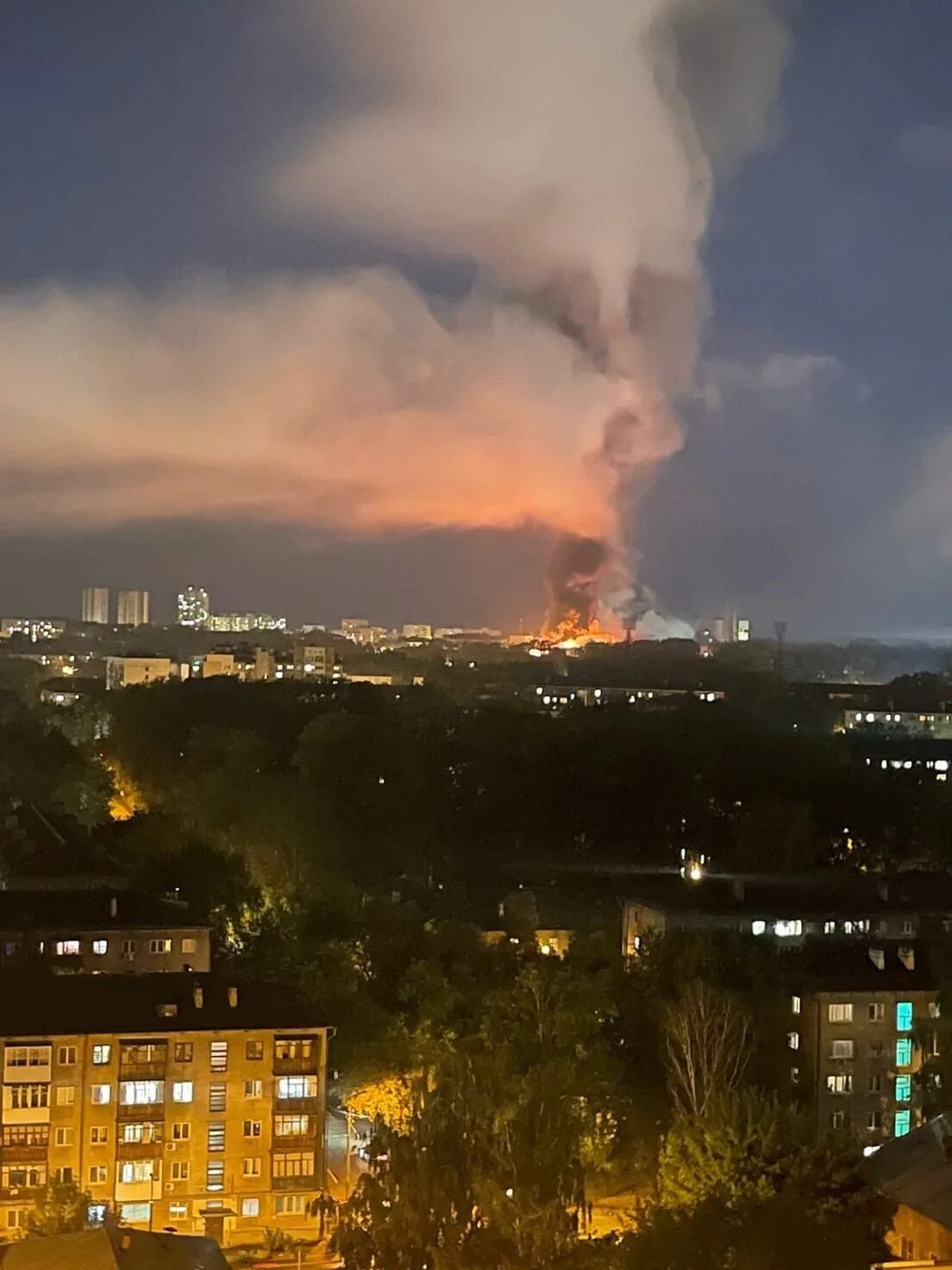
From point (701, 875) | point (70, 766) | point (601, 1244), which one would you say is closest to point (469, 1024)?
point (601, 1244)

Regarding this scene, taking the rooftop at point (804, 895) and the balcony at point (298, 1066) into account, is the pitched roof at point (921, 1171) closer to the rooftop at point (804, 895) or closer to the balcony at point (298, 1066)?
the balcony at point (298, 1066)

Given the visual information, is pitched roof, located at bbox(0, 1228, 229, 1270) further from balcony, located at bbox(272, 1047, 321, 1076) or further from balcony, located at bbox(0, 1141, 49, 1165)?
balcony, located at bbox(272, 1047, 321, 1076)

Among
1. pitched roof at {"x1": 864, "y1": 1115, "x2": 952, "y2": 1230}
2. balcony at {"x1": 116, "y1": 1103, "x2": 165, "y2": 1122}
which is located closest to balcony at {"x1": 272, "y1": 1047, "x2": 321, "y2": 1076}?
balcony at {"x1": 116, "y1": 1103, "x2": 165, "y2": 1122}

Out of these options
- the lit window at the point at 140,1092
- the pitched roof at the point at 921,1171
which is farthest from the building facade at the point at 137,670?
the pitched roof at the point at 921,1171

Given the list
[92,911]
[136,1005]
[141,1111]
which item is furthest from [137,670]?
[141,1111]

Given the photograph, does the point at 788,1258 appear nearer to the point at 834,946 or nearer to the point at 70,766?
the point at 834,946
